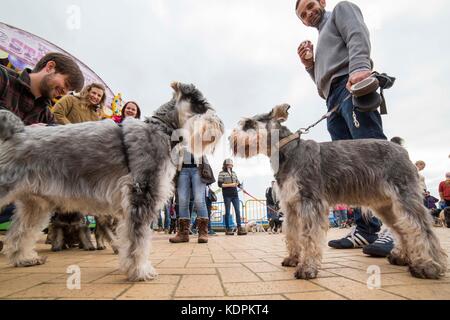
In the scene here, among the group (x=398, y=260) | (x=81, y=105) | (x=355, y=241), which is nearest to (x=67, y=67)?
(x=81, y=105)

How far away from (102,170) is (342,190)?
8.74 ft

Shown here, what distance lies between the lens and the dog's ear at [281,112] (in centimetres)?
358

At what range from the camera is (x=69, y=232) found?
542cm

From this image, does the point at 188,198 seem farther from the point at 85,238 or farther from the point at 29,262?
the point at 29,262

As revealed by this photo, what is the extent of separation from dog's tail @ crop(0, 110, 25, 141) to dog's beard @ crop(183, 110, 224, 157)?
1821 millimetres

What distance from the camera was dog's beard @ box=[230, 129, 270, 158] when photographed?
3496 millimetres

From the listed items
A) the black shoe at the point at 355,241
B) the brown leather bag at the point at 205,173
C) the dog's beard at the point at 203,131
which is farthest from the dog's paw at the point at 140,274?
the brown leather bag at the point at 205,173

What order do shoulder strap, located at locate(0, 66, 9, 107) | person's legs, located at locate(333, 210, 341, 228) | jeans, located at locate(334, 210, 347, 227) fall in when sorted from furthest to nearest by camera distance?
person's legs, located at locate(333, 210, 341, 228)
jeans, located at locate(334, 210, 347, 227)
shoulder strap, located at locate(0, 66, 9, 107)

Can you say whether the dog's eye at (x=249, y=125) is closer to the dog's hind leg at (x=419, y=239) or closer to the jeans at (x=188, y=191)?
the dog's hind leg at (x=419, y=239)

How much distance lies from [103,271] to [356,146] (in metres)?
3.22

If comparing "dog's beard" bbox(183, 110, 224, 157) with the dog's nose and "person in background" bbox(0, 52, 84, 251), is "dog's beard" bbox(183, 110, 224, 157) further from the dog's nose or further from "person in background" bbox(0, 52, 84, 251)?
"person in background" bbox(0, 52, 84, 251)

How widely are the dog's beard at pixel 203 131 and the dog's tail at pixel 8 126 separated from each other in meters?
1.82

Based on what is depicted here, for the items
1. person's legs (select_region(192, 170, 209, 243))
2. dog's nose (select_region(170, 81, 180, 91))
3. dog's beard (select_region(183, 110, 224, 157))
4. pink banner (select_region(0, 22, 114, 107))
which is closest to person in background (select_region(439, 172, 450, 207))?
person's legs (select_region(192, 170, 209, 243))
